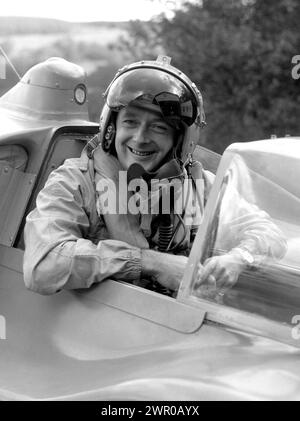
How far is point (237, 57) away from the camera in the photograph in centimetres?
897

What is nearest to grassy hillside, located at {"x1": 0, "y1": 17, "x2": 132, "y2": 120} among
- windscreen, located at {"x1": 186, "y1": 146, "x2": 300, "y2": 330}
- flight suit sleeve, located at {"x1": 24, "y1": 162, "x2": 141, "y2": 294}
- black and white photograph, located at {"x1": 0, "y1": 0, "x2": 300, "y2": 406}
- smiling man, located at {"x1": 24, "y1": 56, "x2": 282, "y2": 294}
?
black and white photograph, located at {"x1": 0, "y1": 0, "x2": 300, "y2": 406}

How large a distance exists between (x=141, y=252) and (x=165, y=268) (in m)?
0.10

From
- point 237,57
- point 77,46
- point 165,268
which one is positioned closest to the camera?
point 165,268

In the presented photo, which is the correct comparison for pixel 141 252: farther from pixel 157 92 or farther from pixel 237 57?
pixel 237 57

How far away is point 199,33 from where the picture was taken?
29.7 ft

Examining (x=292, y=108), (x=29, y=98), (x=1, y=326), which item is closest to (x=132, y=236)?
(x=1, y=326)

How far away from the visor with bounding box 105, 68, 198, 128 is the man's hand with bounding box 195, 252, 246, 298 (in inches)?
28.1

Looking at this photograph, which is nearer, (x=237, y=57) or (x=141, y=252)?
(x=141, y=252)

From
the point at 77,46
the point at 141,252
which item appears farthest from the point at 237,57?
the point at 141,252

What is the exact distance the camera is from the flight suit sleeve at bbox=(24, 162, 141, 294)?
297 cm

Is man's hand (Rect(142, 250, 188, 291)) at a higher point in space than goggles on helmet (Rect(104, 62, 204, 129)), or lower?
lower

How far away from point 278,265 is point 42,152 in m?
1.23

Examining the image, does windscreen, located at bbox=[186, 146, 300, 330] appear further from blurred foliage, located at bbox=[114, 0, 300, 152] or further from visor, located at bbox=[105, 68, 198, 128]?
blurred foliage, located at bbox=[114, 0, 300, 152]

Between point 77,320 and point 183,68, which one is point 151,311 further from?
point 183,68
